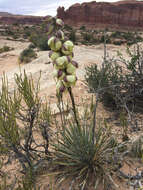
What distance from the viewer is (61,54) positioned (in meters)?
1.53

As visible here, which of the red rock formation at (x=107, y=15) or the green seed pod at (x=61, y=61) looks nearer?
the green seed pod at (x=61, y=61)

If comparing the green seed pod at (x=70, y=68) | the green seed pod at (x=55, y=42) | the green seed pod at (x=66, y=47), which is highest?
the green seed pod at (x=55, y=42)

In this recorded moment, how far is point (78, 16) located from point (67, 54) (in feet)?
209

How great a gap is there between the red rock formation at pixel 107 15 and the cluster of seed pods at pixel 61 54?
53068 millimetres

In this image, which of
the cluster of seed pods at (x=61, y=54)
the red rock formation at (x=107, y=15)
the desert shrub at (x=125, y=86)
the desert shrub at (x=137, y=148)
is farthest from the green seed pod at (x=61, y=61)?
the red rock formation at (x=107, y=15)

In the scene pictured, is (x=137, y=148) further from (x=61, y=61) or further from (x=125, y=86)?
(x=125, y=86)

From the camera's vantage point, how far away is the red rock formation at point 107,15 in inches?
2088

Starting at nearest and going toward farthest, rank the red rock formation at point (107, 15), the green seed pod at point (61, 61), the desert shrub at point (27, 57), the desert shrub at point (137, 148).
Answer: the green seed pod at point (61, 61) → the desert shrub at point (137, 148) → the desert shrub at point (27, 57) → the red rock formation at point (107, 15)

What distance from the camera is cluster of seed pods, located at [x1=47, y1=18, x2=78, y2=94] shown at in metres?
1.45

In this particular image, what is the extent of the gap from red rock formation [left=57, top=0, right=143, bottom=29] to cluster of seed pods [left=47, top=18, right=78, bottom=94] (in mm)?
53068

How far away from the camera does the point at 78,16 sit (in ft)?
199

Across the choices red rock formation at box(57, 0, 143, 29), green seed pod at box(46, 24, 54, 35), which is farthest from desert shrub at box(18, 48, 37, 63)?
red rock formation at box(57, 0, 143, 29)

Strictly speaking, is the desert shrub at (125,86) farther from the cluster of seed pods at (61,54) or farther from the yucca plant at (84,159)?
the cluster of seed pods at (61,54)

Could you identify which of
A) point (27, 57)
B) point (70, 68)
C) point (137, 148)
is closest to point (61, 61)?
point (70, 68)
